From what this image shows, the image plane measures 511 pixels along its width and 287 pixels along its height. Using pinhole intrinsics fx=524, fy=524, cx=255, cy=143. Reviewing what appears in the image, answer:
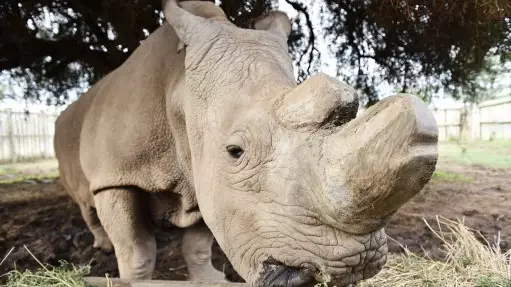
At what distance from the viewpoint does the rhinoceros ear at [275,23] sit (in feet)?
8.33

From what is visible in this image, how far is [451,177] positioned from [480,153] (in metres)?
1.53

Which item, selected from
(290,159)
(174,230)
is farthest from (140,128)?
(174,230)

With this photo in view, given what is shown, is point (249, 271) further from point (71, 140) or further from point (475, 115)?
point (475, 115)

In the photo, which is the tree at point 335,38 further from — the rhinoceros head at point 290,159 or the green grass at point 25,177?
the green grass at point 25,177

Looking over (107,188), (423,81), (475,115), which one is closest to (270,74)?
(107,188)

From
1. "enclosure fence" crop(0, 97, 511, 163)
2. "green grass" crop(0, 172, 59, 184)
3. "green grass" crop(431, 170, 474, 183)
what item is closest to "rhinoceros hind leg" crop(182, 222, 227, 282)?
"green grass" crop(431, 170, 474, 183)

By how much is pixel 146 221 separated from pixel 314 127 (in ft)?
5.23

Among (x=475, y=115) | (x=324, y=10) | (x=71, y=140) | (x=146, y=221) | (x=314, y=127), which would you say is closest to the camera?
(x=314, y=127)

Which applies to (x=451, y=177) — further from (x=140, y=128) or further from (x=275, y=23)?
(x=140, y=128)

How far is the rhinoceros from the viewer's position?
4.71 ft

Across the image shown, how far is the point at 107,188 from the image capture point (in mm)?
2750

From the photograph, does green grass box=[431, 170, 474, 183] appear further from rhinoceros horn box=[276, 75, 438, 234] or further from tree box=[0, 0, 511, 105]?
rhinoceros horn box=[276, 75, 438, 234]

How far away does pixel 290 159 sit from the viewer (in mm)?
1669

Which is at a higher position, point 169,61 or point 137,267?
point 169,61
